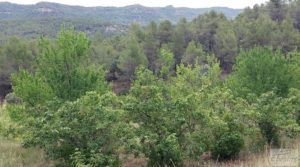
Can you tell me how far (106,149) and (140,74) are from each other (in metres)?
2.02

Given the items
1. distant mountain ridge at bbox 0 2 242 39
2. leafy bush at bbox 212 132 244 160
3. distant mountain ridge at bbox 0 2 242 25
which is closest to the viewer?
leafy bush at bbox 212 132 244 160

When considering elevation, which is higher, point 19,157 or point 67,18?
point 67,18

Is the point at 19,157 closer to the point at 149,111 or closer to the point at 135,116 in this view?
the point at 135,116

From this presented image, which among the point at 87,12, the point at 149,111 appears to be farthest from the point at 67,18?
the point at 149,111

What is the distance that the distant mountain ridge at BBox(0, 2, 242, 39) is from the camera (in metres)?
83.4

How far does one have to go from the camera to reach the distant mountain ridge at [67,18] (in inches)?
3282

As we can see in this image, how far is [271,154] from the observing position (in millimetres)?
9102

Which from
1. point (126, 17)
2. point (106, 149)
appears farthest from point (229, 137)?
point (126, 17)

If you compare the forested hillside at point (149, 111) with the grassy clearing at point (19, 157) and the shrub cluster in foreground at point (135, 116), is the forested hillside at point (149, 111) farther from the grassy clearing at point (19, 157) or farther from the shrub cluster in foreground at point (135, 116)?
the grassy clearing at point (19, 157)

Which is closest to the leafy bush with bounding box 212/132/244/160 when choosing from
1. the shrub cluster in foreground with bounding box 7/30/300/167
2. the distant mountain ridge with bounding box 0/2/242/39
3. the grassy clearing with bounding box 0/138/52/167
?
the shrub cluster in foreground with bounding box 7/30/300/167

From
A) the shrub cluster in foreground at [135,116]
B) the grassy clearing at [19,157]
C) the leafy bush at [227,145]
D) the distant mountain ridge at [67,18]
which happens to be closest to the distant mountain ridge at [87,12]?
the distant mountain ridge at [67,18]

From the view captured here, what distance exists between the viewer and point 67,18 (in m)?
106

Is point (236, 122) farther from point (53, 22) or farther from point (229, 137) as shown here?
point (53, 22)

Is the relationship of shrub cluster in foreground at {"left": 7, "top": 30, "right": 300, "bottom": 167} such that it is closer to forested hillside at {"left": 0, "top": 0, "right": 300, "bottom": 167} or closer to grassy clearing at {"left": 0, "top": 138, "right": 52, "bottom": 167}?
forested hillside at {"left": 0, "top": 0, "right": 300, "bottom": 167}
